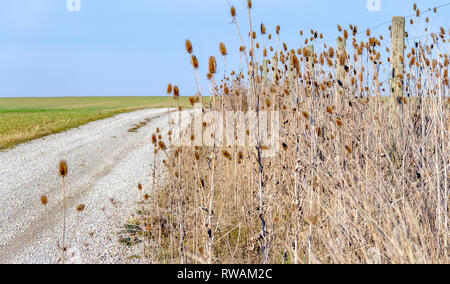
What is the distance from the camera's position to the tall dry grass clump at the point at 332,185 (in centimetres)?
243

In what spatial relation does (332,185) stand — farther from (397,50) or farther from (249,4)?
(397,50)

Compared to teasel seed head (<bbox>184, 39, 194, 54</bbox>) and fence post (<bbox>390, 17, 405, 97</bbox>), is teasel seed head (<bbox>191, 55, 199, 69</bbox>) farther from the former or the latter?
fence post (<bbox>390, 17, 405, 97</bbox>)

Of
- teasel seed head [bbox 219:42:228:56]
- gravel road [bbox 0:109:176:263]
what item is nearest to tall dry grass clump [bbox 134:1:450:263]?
teasel seed head [bbox 219:42:228:56]

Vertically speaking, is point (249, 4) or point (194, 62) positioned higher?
point (249, 4)

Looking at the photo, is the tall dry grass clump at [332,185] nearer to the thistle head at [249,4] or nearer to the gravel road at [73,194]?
the thistle head at [249,4]

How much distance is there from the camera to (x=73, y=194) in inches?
252

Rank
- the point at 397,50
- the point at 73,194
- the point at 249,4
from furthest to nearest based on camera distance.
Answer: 1. the point at 73,194
2. the point at 397,50
3. the point at 249,4

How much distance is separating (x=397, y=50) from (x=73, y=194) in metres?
5.06

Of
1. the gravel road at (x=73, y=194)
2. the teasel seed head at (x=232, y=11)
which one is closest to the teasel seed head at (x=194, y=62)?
the teasel seed head at (x=232, y=11)

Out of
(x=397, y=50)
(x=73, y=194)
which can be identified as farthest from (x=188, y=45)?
(x=73, y=194)

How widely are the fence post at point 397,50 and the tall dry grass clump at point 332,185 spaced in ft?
2.75

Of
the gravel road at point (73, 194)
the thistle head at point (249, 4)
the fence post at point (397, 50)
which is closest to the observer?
the thistle head at point (249, 4)
